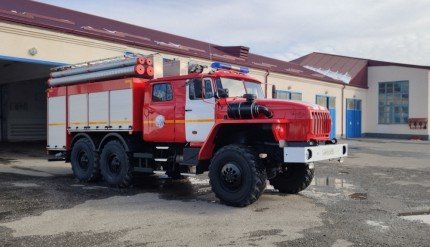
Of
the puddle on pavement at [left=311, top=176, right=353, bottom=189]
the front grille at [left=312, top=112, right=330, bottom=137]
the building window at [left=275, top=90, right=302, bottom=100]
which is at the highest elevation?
the building window at [left=275, top=90, right=302, bottom=100]

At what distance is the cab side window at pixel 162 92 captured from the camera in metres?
9.84

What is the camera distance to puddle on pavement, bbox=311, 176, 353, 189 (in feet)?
36.3

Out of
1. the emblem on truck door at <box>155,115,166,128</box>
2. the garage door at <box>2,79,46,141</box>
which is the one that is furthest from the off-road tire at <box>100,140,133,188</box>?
the garage door at <box>2,79,46,141</box>

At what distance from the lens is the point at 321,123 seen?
859 cm

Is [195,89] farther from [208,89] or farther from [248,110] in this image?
[248,110]

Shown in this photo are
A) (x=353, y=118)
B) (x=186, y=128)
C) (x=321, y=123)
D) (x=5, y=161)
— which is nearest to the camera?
(x=321, y=123)

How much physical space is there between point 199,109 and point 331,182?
477 cm

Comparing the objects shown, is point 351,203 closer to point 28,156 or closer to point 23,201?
point 23,201

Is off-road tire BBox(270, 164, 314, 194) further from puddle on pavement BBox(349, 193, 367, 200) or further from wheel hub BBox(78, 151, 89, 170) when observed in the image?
wheel hub BBox(78, 151, 89, 170)

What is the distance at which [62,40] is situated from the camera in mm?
16344

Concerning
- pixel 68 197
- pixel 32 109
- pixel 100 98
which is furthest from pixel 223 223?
pixel 32 109

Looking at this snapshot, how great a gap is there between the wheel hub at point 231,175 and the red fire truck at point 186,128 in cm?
2

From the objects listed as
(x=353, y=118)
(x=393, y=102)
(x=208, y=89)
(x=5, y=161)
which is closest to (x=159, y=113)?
(x=208, y=89)

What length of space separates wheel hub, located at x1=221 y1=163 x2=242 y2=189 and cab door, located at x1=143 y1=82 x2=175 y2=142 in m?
1.91
